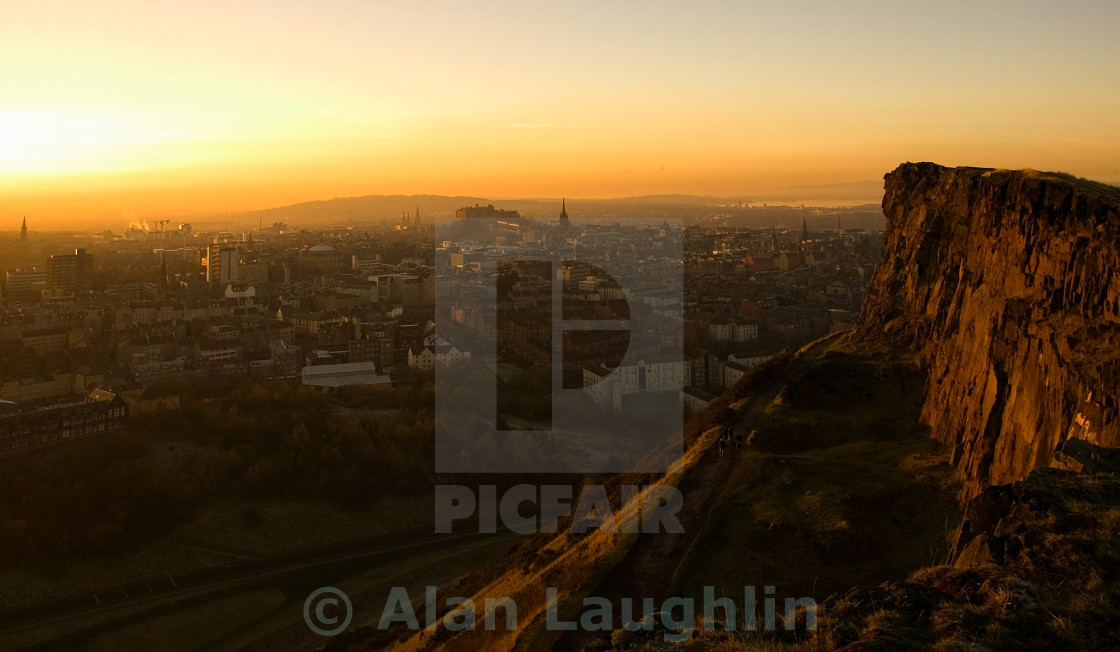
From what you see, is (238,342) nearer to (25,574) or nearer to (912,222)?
(25,574)

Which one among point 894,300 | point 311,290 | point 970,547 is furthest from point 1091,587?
point 311,290

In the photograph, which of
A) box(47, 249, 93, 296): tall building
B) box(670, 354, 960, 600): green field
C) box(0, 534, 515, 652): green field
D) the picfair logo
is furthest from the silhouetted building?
box(47, 249, 93, 296): tall building

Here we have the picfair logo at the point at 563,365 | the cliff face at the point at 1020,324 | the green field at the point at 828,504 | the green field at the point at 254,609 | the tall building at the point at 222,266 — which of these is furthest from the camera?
the tall building at the point at 222,266

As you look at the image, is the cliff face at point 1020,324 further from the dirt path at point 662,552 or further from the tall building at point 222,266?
the tall building at point 222,266

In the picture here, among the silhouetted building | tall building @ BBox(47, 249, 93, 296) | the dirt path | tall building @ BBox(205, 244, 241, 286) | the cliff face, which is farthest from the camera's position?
tall building @ BBox(205, 244, 241, 286)

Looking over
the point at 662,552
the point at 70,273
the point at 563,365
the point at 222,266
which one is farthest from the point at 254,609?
the point at 222,266

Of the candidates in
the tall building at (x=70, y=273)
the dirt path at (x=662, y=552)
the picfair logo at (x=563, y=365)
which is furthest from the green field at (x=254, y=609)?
the tall building at (x=70, y=273)

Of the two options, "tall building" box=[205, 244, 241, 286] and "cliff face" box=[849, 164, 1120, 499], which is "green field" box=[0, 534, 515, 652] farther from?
"tall building" box=[205, 244, 241, 286]
